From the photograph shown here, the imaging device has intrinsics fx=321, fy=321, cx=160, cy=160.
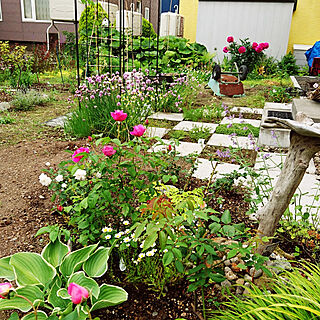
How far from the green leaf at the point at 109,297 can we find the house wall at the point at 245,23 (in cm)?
900

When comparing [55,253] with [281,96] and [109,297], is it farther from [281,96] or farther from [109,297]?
[281,96]

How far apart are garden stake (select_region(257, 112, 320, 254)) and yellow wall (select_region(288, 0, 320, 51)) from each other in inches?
382

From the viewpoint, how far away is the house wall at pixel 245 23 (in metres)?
9.12

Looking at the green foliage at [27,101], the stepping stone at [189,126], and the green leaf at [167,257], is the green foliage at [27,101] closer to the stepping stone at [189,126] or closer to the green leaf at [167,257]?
the stepping stone at [189,126]

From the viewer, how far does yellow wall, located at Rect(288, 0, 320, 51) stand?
9711 mm

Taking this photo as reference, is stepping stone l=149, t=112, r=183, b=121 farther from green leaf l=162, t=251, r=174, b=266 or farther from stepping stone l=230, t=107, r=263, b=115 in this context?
green leaf l=162, t=251, r=174, b=266

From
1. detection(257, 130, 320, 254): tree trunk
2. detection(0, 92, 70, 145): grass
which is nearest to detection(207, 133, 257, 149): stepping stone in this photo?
detection(0, 92, 70, 145): grass

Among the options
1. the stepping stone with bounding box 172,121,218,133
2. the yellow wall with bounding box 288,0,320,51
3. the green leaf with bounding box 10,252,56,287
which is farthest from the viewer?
the yellow wall with bounding box 288,0,320,51

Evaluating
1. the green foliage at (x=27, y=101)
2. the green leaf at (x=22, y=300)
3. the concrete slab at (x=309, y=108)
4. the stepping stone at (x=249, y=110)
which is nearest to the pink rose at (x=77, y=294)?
the green leaf at (x=22, y=300)

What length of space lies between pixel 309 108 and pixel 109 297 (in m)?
2.73

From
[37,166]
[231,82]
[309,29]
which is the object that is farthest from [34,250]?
[309,29]

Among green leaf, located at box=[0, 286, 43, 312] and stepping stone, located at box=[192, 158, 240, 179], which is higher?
green leaf, located at box=[0, 286, 43, 312]

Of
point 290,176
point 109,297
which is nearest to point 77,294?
point 109,297

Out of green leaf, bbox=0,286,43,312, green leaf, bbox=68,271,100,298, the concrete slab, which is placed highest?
the concrete slab
